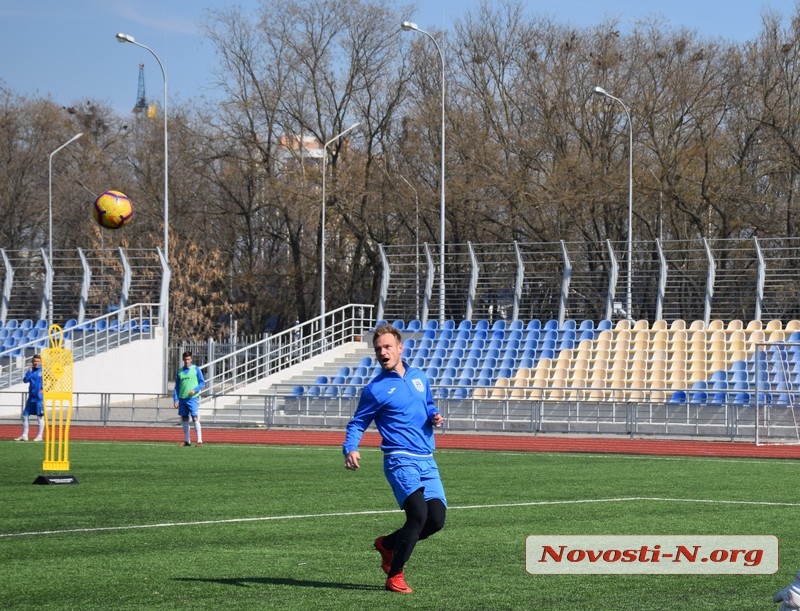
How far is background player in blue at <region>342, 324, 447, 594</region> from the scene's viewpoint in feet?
31.2

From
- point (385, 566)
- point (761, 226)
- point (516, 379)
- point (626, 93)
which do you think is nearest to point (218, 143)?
point (626, 93)

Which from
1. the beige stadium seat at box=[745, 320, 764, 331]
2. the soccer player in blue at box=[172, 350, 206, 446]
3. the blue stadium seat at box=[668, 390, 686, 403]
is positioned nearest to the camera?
the soccer player in blue at box=[172, 350, 206, 446]

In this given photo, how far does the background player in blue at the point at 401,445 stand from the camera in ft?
31.2

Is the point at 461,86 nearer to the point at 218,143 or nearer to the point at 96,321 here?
the point at 218,143

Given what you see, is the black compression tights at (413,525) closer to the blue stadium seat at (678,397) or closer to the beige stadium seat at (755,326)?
the blue stadium seat at (678,397)

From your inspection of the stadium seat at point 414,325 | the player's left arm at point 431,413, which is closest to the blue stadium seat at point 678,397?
the stadium seat at point 414,325

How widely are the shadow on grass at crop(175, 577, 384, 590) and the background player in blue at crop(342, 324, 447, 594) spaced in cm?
28

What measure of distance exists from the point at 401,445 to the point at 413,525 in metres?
0.60

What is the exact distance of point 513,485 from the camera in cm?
1844

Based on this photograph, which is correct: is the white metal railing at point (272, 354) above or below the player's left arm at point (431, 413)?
above

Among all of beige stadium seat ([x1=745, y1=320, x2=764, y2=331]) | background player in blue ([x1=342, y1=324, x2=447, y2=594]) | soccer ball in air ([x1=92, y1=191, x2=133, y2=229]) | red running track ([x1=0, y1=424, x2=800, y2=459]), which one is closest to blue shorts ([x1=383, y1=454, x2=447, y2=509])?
background player in blue ([x1=342, y1=324, x2=447, y2=594])

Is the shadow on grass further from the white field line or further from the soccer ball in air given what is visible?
the soccer ball in air

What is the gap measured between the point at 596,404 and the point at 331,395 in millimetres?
7270

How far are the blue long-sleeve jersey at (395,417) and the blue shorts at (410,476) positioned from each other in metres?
0.07
